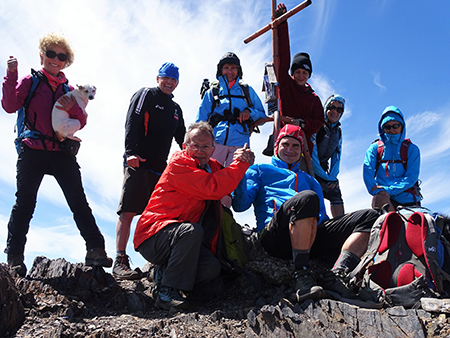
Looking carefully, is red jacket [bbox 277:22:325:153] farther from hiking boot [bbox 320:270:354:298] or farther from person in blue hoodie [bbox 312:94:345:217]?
hiking boot [bbox 320:270:354:298]

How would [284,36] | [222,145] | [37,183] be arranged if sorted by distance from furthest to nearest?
[284,36] < [222,145] < [37,183]

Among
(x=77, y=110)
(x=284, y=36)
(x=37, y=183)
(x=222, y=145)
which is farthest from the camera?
(x=284, y=36)

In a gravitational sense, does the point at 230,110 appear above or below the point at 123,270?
above

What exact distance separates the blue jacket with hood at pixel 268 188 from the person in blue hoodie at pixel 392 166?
80.0 inches

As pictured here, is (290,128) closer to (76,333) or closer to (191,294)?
(191,294)

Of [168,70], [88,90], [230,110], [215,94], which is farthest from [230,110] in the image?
[88,90]

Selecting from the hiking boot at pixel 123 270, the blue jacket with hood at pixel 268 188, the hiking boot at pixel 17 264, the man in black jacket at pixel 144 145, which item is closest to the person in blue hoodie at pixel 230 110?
the man in black jacket at pixel 144 145

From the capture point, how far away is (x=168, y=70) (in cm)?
695

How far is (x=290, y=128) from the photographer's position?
5859mm

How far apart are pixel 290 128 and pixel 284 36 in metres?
3.40

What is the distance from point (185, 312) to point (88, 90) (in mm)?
Result: 4020

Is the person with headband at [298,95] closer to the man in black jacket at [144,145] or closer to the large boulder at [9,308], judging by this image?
the man in black jacket at [144,145]

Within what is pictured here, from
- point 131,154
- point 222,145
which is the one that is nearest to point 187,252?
point 131,154

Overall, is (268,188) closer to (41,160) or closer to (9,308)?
(41,160)
